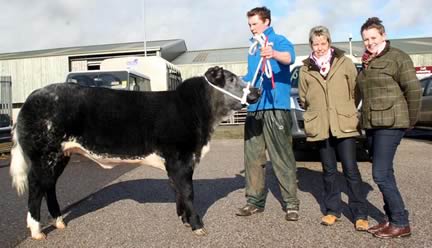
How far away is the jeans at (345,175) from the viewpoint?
516 cm

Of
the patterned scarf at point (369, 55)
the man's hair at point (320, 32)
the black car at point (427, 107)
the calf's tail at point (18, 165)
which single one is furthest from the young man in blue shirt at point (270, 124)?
the black car at point (427, 107)

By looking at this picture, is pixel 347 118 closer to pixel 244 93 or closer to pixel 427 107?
pixel 244 93

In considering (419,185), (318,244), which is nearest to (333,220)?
(318,244)

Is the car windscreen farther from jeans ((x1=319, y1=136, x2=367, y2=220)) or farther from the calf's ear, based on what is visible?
jeans ((x1=319, y1=136, x2=367, y2=220))

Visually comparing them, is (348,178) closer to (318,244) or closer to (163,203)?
(318,244)

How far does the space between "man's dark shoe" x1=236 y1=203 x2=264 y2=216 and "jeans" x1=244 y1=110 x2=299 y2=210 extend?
0.05 m

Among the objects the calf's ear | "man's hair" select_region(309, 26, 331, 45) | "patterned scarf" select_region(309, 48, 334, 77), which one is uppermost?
"man's hair" select_region(309, 26, 331, 45)

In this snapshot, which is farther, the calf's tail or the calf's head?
the calf's head

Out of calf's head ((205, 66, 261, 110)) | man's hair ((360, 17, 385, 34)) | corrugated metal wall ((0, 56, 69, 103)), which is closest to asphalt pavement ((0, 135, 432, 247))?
calf's head ((205, 66, 261, 110))

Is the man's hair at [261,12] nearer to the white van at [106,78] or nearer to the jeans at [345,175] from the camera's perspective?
the jeans at [345,175]

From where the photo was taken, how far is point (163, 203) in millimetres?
6473

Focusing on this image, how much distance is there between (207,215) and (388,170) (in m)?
2.33

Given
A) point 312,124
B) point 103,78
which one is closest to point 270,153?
point 312,124

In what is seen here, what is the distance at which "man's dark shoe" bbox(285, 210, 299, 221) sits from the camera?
540 cm
